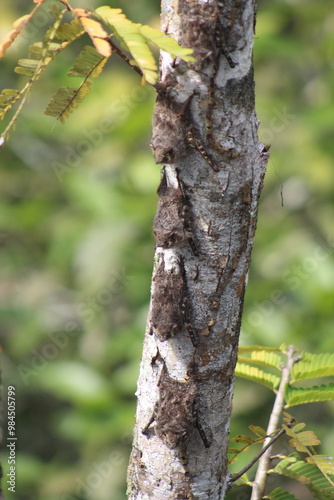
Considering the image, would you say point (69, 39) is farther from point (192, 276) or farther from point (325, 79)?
point (325, 79)

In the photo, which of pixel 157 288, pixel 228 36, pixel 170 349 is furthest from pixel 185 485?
pixel 228 36

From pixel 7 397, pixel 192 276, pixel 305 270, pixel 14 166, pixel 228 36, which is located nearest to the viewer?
pixel 228 36

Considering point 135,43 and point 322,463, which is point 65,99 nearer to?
point 135,43

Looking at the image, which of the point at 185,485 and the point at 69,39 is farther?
the point at 185,485

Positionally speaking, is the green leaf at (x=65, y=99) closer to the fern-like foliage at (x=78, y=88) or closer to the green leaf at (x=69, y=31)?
the fern-like foliage at (x=78, y=88)

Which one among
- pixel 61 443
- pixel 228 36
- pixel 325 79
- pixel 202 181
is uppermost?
pixel 325 79

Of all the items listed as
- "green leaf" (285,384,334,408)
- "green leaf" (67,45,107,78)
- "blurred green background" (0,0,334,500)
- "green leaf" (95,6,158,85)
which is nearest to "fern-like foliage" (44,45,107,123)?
"green leaf" (67,45,107,78)
